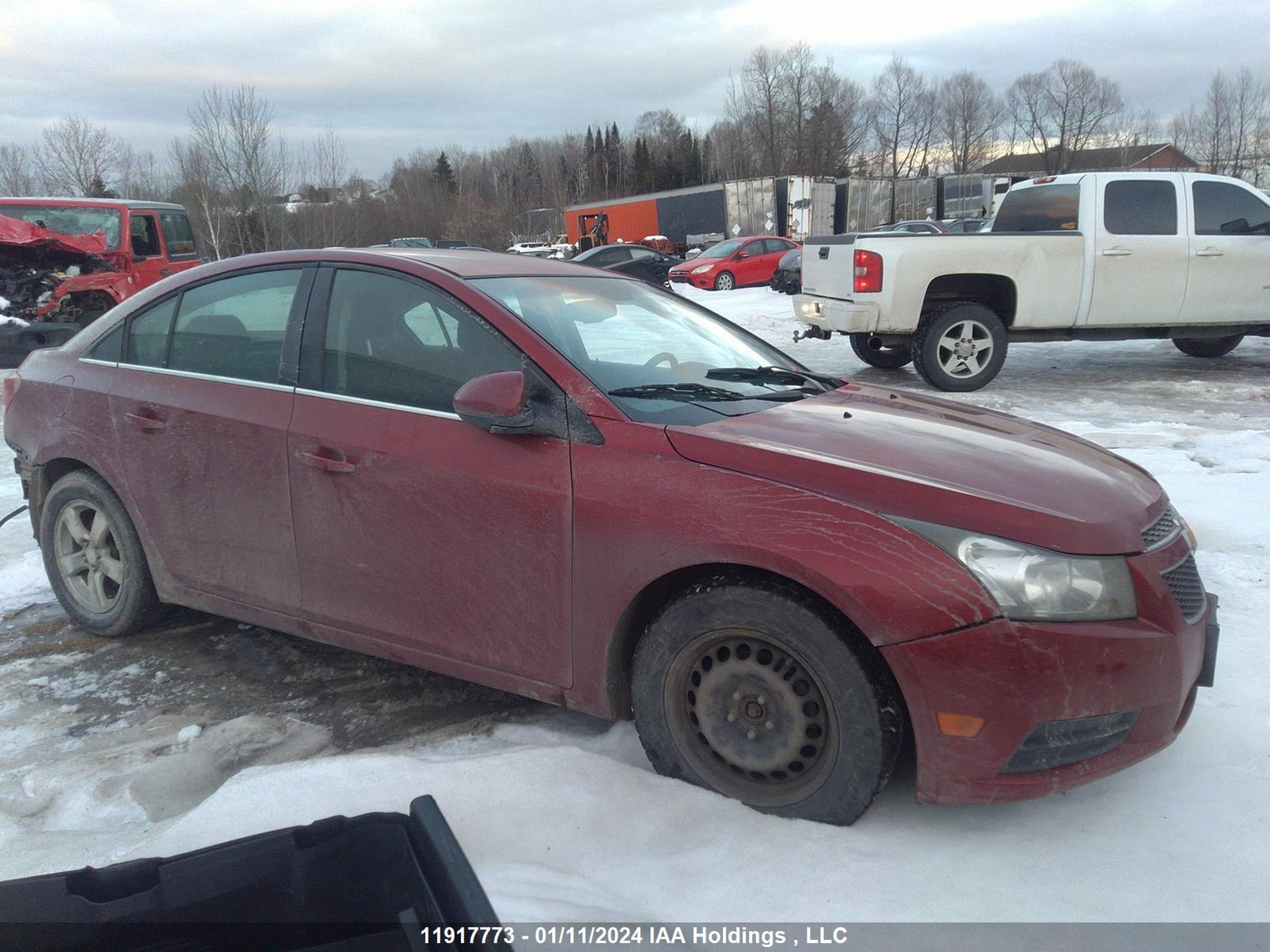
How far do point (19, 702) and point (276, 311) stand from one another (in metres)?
1.74

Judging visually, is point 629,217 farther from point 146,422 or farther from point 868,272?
point 146,422

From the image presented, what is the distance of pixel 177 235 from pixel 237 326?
1687cm

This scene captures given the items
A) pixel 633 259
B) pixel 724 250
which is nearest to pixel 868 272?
pixel 633 259

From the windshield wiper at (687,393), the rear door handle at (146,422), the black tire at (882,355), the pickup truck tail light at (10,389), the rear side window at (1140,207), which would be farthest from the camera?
the black tire at (882,355)

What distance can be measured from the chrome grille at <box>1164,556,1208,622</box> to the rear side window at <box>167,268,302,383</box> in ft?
9.33

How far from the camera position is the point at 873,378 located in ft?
32.6

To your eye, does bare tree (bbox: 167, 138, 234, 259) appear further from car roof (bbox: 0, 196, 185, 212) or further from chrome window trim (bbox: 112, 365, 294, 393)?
chrome window trim (bbox: 112, 365, 294, 393)

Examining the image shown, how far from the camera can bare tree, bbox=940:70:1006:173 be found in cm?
7794

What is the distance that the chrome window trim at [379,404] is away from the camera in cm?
291

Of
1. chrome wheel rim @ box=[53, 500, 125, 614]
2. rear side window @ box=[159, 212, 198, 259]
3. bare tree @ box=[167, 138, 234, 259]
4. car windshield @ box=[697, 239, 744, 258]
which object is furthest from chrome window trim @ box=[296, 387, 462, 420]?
bare tree @ box=[167, 138, 234, 259]

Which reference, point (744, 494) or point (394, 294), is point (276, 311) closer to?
point (394, 294)

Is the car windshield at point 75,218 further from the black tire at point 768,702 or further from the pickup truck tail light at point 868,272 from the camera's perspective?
the black tire at point 768,702

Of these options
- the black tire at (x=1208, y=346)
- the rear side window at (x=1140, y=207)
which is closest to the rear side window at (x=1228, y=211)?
the rear side window at (x=1140, y=207)

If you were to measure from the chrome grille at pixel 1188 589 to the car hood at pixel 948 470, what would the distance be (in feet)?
0.48
